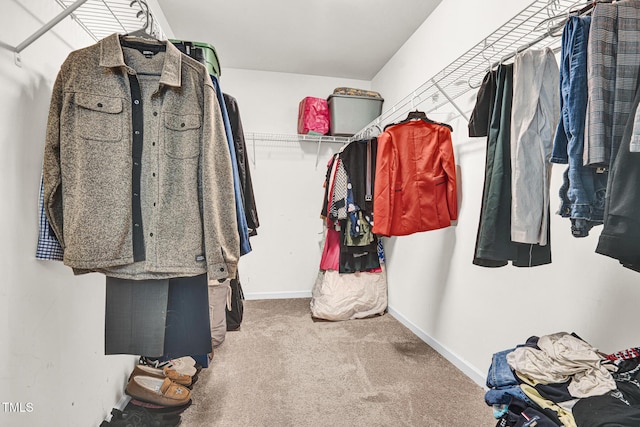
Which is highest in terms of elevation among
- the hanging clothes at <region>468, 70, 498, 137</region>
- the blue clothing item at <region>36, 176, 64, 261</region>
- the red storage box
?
the red storage box

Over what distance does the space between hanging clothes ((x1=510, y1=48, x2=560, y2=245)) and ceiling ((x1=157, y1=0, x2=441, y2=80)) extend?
5.32 feet

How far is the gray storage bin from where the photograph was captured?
120 inches

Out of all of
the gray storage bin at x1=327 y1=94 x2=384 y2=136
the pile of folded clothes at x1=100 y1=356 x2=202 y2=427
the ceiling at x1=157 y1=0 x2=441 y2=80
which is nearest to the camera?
the pile of folded clothes at x1=100 y1=356 x2=202 y2=427

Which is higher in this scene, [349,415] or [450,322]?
[450,322]

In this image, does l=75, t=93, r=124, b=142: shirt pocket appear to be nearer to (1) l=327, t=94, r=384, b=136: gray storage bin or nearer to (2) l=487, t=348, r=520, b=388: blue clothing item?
(2) l=487, t=348, r=520, b=388: blue clothing item

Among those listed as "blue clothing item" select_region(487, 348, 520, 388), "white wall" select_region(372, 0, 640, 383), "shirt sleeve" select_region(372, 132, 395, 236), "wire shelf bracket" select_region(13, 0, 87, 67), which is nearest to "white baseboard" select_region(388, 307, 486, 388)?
"white wall" select_region(372, 0, 640, 383)

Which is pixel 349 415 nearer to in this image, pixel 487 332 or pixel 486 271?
pixel 487 332

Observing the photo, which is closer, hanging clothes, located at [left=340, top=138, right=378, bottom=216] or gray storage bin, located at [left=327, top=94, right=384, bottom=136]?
hanging clothes, located at [left=340, top=138, right=378, bottom=216]

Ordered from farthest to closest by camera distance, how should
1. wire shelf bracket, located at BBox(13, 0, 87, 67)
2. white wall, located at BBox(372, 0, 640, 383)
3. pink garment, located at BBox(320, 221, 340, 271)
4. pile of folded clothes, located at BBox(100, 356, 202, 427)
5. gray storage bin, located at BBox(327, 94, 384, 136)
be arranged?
gray storage bin, located at BBox(327, 94, 384, 136) → pink garment, located at BBox(320, 221, 340, 271) → pile of folded clothes, located at BBox(100, 356, 202, 427) → white wall, located at BBox(372, 0, 640, 383) → wire shelf bracket, located at BBox(13, 0, 87, 67)

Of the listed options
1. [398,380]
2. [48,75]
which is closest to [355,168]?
[398,380]

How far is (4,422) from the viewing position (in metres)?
0.85

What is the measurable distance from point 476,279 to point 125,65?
201 centimetres

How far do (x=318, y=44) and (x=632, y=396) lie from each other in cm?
291

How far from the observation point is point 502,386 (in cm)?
104
